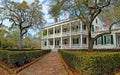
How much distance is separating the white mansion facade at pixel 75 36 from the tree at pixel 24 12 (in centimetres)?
641

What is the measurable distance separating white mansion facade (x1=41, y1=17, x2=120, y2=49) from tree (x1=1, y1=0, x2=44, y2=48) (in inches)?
252

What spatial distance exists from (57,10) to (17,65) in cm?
810

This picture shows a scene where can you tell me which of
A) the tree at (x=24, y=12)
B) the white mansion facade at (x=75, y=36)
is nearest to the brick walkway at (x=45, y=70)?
the white mansion facade at (x=75, y=36)

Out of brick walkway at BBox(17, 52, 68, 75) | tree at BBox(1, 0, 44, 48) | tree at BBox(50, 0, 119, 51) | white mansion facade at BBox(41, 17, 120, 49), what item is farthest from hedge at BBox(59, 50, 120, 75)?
tree at BBox(1, 0, 44, 48)

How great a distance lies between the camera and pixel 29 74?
1125 centimetres

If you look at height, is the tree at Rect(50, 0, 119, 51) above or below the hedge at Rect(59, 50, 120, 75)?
above

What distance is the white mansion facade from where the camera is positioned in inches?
1120

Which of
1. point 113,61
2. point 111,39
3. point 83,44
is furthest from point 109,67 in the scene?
point 83,44

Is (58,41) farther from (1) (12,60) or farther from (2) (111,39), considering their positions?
(1) (12,60)

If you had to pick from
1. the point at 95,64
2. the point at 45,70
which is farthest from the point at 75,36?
the point at 95,64

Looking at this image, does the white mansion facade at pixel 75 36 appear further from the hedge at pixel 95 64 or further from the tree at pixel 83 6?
the hedge at pixel 95 64

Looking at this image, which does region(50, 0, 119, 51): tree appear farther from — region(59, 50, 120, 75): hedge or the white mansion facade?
region(59, 50, 120, 75): hedge

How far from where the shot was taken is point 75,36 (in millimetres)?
35719

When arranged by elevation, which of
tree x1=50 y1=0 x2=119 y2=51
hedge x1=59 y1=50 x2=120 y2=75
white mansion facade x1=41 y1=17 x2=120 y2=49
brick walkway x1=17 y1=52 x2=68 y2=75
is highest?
tree x1=50 y1=0 x2=119 y2=51
